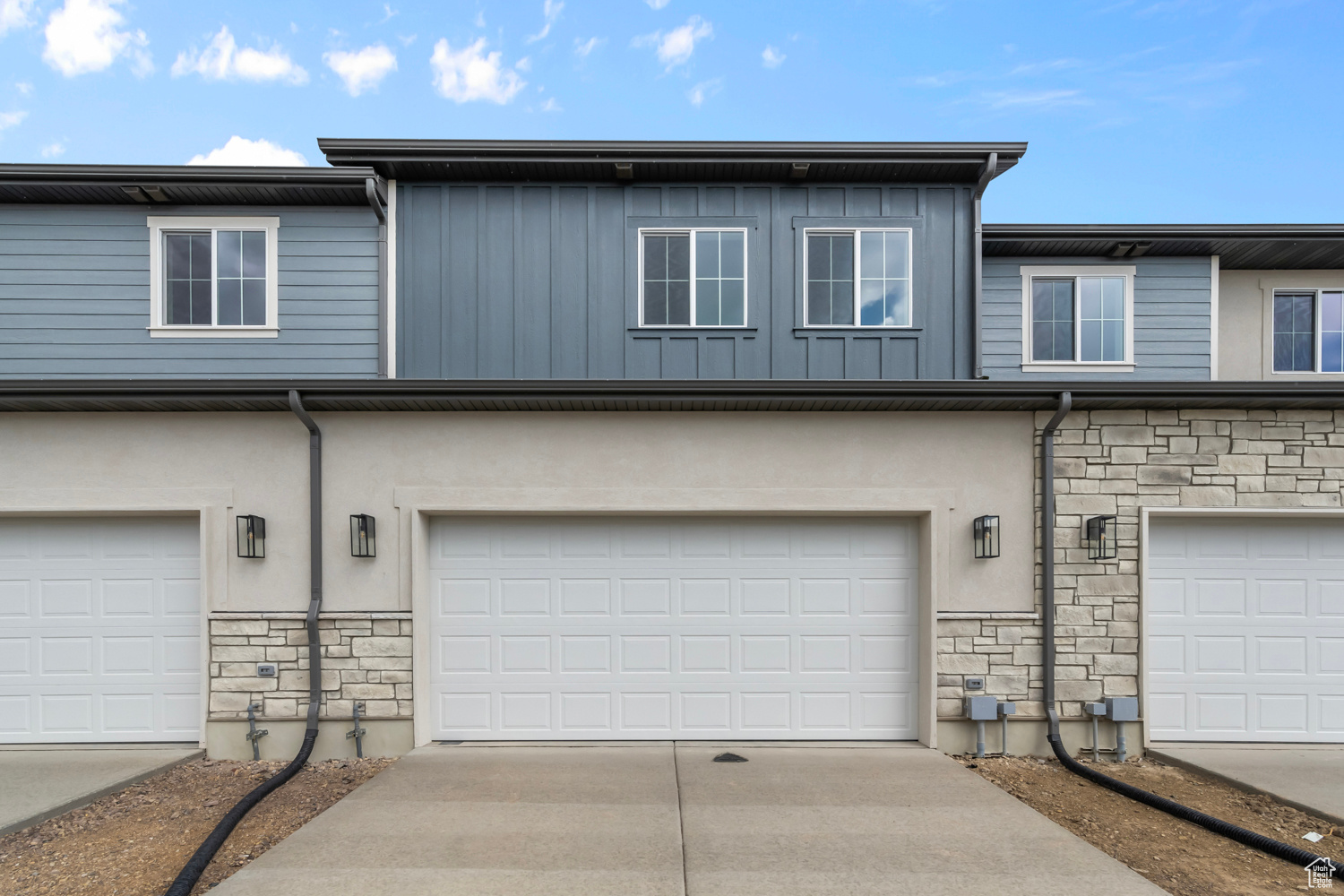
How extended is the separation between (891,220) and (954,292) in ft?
3.43

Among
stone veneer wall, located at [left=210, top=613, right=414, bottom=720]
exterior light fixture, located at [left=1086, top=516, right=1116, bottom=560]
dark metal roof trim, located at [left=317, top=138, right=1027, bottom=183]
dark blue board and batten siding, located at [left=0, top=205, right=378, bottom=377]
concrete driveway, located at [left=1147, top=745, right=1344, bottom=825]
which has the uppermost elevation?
dark metal roof trim, located at [left=317, top=138, right=1027, bottom=183]

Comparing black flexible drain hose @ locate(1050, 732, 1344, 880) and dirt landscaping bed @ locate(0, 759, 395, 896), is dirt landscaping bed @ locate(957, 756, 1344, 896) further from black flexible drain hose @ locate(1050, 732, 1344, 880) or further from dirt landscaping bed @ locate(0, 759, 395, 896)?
dirt landscaping bed @ locate(0, 759, 395, 896)

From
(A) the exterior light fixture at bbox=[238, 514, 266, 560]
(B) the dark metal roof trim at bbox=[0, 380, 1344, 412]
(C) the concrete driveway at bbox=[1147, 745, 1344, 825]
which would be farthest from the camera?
(A) the exterior light fixture at bbox=[238, 514, 266, 560]

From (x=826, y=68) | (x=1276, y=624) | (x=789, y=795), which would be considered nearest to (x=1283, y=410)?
(x=1276, y=624)

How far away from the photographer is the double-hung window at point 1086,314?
893 cm

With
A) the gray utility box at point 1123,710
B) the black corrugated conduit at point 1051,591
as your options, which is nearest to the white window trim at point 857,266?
the black corrugated conduit at point 1051,591

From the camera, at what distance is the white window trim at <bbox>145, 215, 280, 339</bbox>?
7.20m

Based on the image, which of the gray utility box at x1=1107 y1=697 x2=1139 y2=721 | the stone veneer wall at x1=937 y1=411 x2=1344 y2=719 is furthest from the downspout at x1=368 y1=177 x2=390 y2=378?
the gray utility box at x1=1107 y1=697 x2=1139 y2=721

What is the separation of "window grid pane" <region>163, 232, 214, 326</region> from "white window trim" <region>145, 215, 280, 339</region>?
0.17 feet

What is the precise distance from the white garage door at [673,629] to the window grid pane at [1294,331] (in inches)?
270

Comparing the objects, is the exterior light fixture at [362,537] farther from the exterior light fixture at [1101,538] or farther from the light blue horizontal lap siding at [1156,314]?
the light blue horizontal lap siding at [1156,314]

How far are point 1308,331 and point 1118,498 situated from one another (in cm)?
565

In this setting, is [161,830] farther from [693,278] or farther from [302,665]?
[693,278]

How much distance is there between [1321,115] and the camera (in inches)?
704
